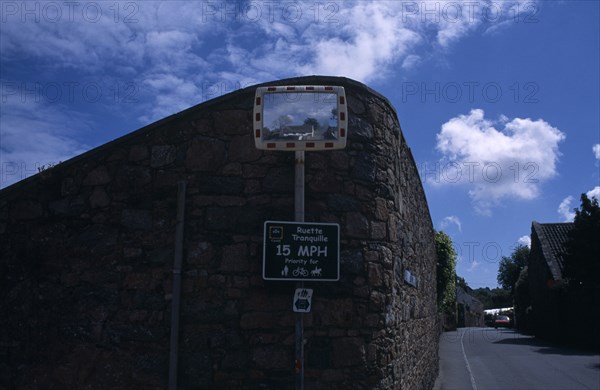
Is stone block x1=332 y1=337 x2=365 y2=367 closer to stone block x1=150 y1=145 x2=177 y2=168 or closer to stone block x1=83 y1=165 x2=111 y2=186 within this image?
stone block x1=150 y1=145 x2=177 y2=168

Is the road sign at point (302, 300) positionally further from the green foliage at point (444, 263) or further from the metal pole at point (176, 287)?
the green foliage at point (444, 263)

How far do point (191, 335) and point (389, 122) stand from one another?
3160mm

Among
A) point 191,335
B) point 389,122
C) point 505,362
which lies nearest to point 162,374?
point 191,335

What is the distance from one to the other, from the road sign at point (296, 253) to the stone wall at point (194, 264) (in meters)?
0.35

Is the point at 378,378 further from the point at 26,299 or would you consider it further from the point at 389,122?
the point at 26,299

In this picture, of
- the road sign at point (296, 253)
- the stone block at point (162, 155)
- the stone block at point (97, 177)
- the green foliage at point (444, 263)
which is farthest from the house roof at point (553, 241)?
the stone block at point (97, 177)

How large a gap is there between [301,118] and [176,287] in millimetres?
2017

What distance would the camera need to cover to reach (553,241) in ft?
109

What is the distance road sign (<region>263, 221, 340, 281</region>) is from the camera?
197 inches

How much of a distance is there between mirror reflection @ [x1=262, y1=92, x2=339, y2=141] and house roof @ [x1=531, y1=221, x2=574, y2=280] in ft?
88.1

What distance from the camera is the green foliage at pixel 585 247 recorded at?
81.2ft

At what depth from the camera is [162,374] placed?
521 centimetres

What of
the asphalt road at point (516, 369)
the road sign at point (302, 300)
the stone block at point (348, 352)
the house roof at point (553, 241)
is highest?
the house roof at point (553, 241)

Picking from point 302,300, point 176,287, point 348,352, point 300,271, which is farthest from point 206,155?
point 348,352
